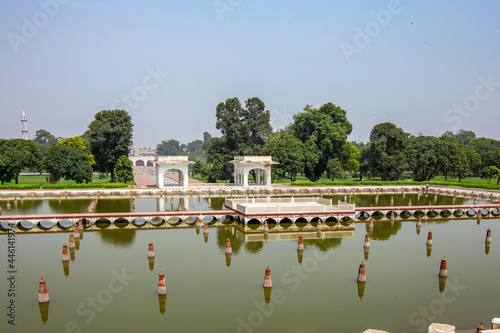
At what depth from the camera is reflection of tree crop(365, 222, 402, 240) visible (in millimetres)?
33091

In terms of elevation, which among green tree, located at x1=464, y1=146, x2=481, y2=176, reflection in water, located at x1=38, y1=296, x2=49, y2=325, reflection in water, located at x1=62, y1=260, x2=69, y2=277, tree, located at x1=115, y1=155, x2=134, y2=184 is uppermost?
green tree, located at x1=464, y1=146, x2=481, y2=176

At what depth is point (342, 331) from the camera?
1695cm

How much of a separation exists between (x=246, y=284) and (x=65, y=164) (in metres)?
47.3

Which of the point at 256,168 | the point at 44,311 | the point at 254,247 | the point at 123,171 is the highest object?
the point at 256,168

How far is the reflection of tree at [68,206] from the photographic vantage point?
4125 cm

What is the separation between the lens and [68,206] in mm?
44219

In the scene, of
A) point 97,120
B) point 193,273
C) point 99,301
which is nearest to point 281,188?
point 97,120

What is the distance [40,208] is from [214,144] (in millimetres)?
35653

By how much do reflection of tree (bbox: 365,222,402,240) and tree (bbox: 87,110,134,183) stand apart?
4289cm

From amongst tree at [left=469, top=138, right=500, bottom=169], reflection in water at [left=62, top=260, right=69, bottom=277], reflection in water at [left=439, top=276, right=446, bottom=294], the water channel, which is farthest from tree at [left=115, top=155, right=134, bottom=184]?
tree at [left=469, top=138, right=500, bottom=169]

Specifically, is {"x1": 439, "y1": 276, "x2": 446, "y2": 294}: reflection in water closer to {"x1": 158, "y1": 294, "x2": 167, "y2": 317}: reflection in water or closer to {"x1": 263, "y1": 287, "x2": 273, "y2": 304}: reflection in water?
{"x1": 263, "y1": 287, "x2": 273, "y2": 304}: reflection in water

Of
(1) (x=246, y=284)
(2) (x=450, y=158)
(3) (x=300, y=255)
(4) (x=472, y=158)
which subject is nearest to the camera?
(1) (x=246, y=284)

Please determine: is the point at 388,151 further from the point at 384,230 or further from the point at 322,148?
the point at 384,230

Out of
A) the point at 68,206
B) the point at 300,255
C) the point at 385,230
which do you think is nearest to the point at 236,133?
the point at 68,206
